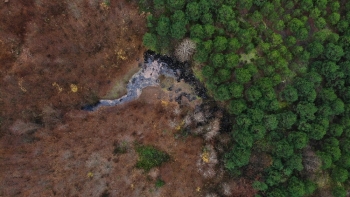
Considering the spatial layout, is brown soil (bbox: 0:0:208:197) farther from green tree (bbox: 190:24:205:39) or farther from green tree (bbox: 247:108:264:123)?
green tree (bbox: 247:108:264:123)

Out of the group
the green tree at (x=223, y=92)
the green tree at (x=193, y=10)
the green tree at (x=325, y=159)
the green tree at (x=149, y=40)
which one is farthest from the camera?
the green tree at (x=149, y=40)

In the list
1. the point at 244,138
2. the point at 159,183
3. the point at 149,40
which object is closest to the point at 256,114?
the point at 244,138

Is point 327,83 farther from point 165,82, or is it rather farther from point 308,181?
point 165,82

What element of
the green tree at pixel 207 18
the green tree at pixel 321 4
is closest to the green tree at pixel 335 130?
the green tree at pixel 321 4

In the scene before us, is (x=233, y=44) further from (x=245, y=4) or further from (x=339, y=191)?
(x=339, y=191)

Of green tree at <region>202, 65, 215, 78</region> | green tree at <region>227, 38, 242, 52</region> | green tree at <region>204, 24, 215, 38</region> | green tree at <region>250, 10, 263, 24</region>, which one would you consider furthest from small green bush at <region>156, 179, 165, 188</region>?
green tree at <region>250, 10, 263, 24</region>

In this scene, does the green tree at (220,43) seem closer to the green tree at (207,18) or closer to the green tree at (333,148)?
the green tree at (207,18)

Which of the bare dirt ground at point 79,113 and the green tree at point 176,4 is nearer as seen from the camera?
the green tree at point 176,4
